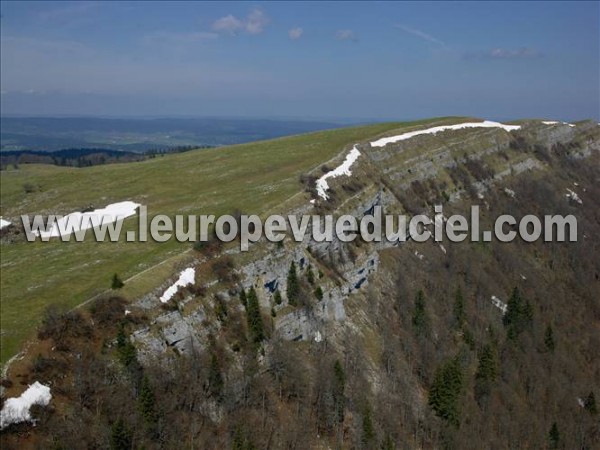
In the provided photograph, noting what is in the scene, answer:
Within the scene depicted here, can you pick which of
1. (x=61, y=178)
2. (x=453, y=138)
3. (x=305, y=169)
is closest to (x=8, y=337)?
(x=305, y=169)

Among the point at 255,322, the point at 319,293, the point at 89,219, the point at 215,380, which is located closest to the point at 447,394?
the point at 319,293

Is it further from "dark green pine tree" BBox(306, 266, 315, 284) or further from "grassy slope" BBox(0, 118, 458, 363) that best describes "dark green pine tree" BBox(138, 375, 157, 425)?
"dark green pine tree" BBox(306, 266, 315, 284)

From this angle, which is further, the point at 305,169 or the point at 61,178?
the point at 61,178

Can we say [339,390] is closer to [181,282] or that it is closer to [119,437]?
[181,282]

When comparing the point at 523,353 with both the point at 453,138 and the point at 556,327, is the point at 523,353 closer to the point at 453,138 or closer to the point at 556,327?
the point at 556,327

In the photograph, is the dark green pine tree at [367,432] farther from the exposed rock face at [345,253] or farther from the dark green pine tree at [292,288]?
the dark green pine tree at [292,288]
